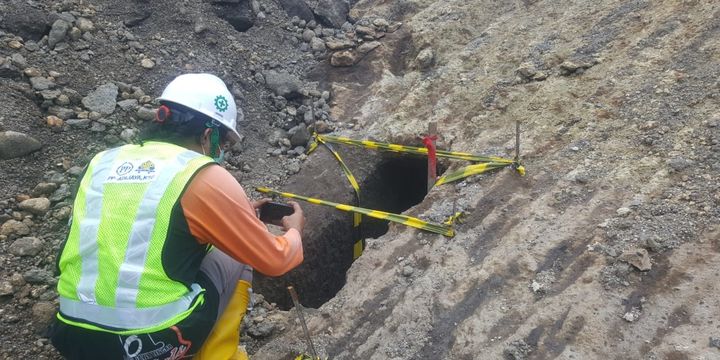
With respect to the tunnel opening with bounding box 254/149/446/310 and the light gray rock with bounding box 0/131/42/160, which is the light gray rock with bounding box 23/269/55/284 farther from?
the tunnel opening with bounding box 254/149/446/310

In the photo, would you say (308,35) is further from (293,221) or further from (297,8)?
(293,221)

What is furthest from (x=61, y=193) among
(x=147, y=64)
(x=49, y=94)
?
(x=147, y=64)

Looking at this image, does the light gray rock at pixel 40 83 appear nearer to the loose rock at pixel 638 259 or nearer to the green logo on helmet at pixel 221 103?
the green logo on helmet at pixel 221 103

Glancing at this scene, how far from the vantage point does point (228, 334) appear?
2711mm

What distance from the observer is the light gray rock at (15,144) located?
4000 mm

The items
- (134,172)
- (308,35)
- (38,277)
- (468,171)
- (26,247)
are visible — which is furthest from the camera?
(308,35)

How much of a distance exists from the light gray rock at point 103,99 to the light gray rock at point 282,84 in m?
1.72

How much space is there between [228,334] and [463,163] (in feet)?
8.25

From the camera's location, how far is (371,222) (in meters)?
5.19

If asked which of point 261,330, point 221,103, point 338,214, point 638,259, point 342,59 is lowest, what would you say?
point 261,330

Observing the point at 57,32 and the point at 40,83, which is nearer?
the point at 40,83

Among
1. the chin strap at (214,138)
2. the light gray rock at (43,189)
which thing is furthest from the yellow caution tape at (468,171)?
the light gray rock at (43,189)

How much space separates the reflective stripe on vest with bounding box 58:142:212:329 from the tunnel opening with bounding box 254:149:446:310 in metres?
2.18

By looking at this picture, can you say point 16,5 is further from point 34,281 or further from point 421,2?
point 421,2
